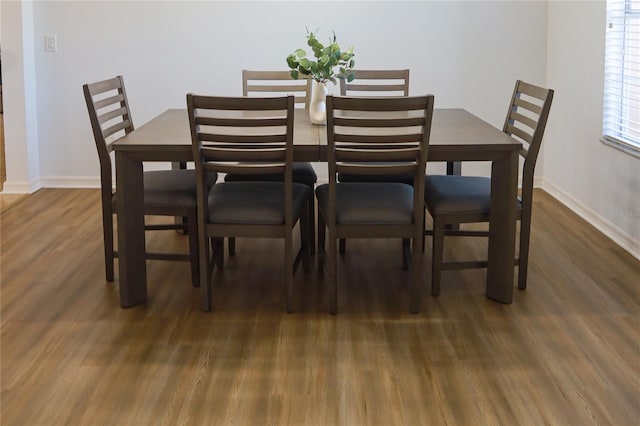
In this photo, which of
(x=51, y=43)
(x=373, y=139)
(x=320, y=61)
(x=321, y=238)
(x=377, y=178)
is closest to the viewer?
(x=373, y=139)

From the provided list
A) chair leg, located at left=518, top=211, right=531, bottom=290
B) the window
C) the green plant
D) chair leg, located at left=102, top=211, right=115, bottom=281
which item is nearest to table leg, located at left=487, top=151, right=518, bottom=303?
chair leg, located at left=518, top=211, right=531, bottom=290

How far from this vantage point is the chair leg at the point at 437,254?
3.57 metres

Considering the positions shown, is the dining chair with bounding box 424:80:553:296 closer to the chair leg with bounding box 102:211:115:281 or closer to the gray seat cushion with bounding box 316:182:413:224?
the gray seat cushion with bounding box 316:182:413:224

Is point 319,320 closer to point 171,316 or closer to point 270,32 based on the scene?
point 171,316

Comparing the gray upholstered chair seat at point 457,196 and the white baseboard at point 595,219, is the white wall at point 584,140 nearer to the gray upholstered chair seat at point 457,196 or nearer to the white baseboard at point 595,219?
the white baseboard at point 595,219

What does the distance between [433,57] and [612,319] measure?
2.86m

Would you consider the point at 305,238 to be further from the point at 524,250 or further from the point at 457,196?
the point at 524,250

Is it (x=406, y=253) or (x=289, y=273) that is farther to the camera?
(x=406, y=253)

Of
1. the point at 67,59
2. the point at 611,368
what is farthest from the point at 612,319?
the point at 67,59

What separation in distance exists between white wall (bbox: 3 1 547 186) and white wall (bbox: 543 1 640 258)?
1.19 ft

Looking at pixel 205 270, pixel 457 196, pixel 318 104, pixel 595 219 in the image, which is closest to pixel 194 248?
pixel 205 270

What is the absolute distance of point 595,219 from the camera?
4.84 meters

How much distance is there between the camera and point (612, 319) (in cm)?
342

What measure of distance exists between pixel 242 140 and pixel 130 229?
2.13 feet
